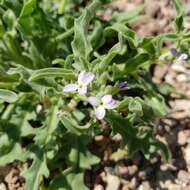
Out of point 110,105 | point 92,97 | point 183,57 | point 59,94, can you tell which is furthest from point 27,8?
point 183,57

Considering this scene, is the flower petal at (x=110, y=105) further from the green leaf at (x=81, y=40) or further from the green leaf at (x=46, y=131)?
the green leaf at (x=46, y=131)

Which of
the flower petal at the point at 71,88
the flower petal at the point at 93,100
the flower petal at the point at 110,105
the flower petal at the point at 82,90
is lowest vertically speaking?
the flower petal at the point at 110,105

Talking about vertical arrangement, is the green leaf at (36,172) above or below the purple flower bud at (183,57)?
below

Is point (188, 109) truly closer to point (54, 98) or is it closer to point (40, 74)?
point (54, 98)

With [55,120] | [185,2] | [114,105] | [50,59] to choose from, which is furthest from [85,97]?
[185,2]

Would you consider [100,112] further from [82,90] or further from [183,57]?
[183,57]

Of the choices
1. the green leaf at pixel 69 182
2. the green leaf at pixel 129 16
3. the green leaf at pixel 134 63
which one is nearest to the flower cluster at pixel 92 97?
the green leaf at pixel 134 63
